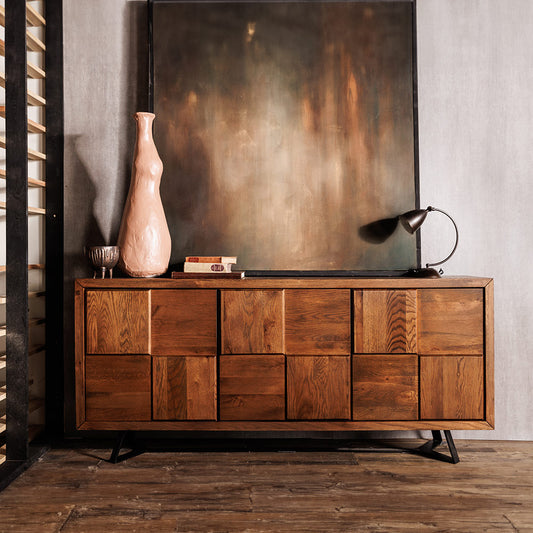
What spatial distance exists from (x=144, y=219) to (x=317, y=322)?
2.74 feet

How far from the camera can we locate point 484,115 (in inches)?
81.5

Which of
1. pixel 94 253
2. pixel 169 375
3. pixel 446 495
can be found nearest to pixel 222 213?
pixel 94 253

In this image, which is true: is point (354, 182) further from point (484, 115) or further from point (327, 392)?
point (327, 392)

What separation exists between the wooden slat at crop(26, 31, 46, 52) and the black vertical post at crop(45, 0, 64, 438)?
4cm

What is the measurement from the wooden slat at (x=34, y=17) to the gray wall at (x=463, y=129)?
4.2 inches

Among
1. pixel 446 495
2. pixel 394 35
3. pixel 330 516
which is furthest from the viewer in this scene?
pixel 394 35

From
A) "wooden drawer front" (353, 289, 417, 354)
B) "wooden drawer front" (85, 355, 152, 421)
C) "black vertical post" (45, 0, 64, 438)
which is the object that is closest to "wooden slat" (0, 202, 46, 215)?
"black vertical post" (45, 0, 64, 438)

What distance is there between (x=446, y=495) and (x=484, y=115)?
1.65 meters

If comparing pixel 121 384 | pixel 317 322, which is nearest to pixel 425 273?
pixel 317 322

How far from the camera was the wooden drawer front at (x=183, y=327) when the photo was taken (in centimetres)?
172

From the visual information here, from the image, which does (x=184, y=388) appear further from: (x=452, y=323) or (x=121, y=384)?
(x=452, y=323)

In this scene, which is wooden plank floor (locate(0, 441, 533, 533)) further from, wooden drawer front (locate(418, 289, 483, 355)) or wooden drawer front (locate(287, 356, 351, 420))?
wooden drawer front (locate(418, 289, 483, 355))

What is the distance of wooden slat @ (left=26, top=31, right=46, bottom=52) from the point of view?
1880mm

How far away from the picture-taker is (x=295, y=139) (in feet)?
6.70
